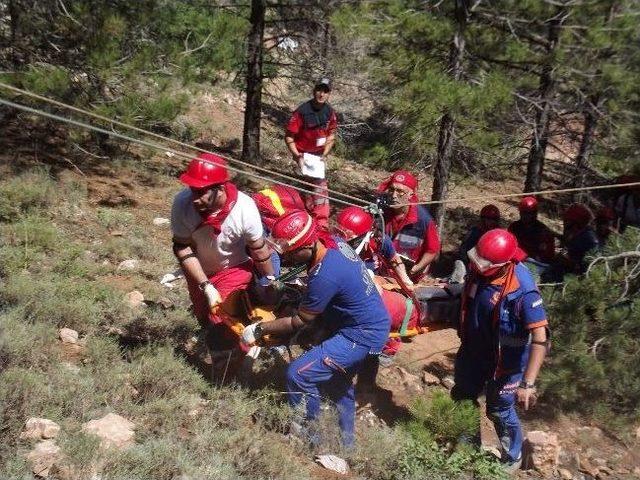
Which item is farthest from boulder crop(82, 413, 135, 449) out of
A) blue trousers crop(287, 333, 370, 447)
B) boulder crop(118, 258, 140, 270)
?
boulder crop(118, 258, 140, 270)

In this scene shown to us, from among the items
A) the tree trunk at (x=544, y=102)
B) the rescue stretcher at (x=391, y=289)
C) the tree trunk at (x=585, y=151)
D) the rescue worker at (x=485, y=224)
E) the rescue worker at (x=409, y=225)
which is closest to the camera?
the rescue stretcher at (x=391, y=289)

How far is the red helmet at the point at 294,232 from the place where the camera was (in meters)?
3.94

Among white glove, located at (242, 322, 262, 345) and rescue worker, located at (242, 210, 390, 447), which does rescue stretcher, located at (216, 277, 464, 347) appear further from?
rescue worker, located at (242, 210, 390, 447)

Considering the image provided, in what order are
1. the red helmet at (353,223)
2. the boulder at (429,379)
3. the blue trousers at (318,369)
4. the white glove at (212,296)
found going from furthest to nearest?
the boulder at (429,379), the red helmet at (353,223), the white glove at (212,296), the blue trousers at (318,369)

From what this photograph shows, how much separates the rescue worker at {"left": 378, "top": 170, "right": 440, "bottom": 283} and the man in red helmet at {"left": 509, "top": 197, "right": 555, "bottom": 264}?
57.7 inches

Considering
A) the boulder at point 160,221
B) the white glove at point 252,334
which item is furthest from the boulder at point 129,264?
the white glove at point 252,334

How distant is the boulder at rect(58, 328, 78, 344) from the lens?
17.0 ft

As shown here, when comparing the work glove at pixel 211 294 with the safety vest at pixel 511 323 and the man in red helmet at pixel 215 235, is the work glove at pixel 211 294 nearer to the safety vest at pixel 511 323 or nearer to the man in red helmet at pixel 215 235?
the man in red helmet at pixel 215 235

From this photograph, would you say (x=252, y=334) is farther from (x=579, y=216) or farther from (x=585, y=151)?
(x=585, y=151)

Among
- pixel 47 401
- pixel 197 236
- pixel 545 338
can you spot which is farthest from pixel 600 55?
Result: pixel 47 401

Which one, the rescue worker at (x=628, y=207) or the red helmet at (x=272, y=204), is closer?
the red helmet at (x=272, y=204)

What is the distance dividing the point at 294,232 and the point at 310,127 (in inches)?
166

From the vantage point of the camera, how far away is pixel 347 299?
424 cm

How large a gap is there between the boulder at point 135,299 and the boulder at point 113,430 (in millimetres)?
2318
